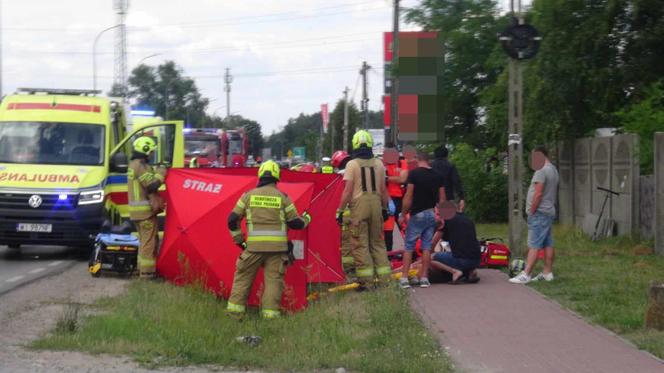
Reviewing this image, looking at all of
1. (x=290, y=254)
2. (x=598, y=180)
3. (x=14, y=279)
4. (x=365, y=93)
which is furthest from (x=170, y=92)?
(x=290, y=254)

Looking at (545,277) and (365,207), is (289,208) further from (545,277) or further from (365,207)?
(545,277)

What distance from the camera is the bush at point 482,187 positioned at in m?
28.0

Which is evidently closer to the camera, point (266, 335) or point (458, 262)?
point (266, 335)

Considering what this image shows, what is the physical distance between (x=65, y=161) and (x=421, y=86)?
11.7 m

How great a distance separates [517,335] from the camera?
1020 cm

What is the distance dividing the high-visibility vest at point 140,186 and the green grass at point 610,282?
525 cm

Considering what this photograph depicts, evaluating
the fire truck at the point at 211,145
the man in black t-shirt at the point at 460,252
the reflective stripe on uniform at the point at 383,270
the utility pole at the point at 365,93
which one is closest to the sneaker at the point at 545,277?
the man in black t-shirt at the point at 460,252

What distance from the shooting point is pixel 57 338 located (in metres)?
9.62

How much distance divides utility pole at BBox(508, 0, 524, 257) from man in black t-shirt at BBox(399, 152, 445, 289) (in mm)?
2571

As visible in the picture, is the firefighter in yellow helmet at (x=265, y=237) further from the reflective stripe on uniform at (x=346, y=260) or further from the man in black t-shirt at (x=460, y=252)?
the man in black t-shirt at (x=460, y=252)

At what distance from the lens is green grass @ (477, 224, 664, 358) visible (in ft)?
34.7

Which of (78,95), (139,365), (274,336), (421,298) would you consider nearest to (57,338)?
(139,365)

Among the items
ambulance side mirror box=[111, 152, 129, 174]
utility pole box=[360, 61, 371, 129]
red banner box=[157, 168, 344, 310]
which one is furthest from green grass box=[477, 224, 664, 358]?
utility pole box=[360, 61, 371, 129]

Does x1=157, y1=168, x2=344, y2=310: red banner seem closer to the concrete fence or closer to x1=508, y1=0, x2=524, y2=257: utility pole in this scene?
x1=508, y1=0, x2=524, y2=257: utility pole
